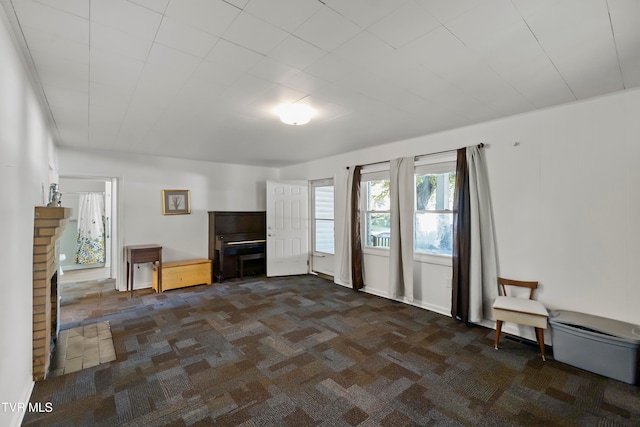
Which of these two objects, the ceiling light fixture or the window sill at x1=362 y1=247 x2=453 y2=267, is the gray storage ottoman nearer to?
the window sill at x1=362 y1=247 x2=453 y2=267

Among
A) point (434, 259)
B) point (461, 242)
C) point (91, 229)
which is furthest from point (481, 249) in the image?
point (91, 229)

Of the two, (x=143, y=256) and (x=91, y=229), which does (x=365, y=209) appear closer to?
(x=143, y=256)

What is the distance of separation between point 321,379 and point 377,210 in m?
2.88

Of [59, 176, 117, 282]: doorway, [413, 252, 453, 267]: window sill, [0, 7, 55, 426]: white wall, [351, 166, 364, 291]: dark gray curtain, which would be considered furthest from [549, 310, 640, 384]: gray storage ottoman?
[59, 176, 117, 282]: doorway

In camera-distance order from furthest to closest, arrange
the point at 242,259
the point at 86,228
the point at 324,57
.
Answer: the point at 86,228
the point at 242,259
the point at 324,57

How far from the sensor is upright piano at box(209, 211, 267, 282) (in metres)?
5.46

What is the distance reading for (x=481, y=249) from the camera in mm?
3270

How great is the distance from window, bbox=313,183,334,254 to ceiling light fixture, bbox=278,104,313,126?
9.11 feet

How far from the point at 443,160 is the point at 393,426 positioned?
3.00 metres

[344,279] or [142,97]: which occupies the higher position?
[142,97]

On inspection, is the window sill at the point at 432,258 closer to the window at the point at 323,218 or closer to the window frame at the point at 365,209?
the window frame at the point at 365,209

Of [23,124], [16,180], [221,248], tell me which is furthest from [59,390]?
[221,248]

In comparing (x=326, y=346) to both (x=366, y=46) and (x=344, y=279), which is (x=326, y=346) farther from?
(x=366, y=46)

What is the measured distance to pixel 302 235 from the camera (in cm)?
596
